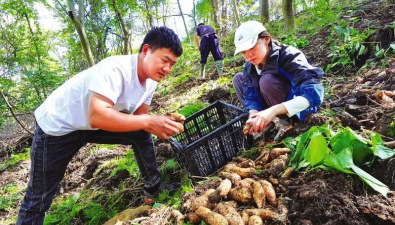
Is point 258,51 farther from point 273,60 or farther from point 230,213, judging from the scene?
point 230,213

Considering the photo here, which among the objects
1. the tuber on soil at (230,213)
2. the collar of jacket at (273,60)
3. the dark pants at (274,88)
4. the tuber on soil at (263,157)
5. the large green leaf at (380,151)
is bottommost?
the tuber on soil at (230,213)

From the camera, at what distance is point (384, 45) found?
3.16m

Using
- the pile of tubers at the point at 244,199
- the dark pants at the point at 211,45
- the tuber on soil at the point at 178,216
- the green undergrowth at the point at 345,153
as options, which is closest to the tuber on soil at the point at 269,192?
the pile of tubers at the point at 244,199

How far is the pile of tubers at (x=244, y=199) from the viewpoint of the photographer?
51.8 inches

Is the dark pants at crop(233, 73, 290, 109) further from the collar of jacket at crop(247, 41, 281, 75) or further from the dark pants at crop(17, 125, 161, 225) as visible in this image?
the dark pants at crop(17, 125, 161, 225)

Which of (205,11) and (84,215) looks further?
(205,11)

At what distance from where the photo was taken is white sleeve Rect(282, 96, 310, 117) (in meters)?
1.83

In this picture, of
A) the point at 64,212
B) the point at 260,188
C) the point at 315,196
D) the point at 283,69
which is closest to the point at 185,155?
the point at 260,188

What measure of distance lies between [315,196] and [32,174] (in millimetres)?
1862

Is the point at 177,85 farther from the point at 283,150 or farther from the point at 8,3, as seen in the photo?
the point at 283,150

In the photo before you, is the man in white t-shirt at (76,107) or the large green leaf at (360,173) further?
the man in white t-shirt at (76,107)

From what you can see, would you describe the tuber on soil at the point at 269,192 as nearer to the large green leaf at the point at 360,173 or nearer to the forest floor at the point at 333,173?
the forest floor at the point at 333,173

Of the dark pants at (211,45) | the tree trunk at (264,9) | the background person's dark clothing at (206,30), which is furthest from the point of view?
the tree trunk at (264,9)

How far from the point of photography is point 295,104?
72.2 inches
